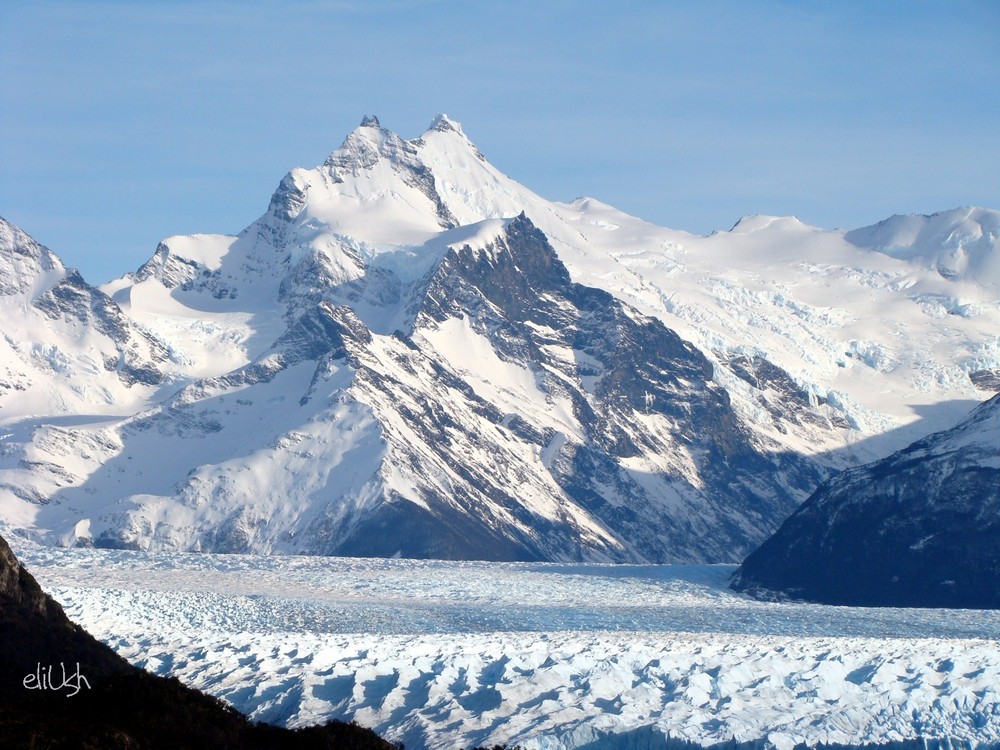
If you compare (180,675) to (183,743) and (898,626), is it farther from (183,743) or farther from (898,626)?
(898,626)

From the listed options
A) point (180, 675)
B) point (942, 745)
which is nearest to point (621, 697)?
point (942, 745)

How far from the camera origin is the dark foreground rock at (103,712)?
8762cm

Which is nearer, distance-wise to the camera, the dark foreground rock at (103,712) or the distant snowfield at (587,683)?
the dark foreground rock at (103,712)

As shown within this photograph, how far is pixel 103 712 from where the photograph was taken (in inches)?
3720

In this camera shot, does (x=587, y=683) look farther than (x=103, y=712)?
Yes

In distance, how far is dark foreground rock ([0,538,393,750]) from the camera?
87625mm
